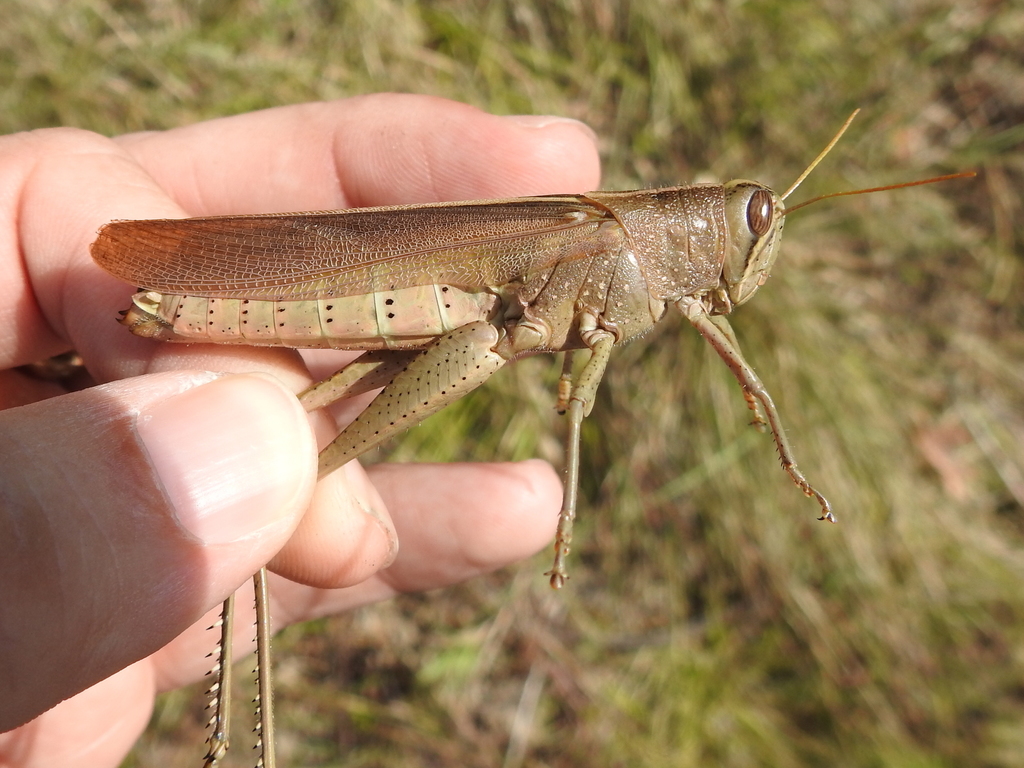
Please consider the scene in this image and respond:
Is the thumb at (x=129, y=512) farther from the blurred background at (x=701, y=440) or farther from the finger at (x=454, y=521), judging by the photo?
the blurred background at (x=701, y=440)

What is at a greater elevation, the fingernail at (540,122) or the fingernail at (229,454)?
the fingernail at (540,122)

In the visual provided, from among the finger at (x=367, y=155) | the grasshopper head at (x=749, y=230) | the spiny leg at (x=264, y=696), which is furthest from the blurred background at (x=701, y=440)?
the spiny leg at (x=264, y=696)

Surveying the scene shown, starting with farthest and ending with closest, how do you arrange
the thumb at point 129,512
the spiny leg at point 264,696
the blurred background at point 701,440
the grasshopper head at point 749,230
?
the blurred background at point 701,440, the grasshopper head at point 749,230, the spiny leg at point 264,696, the thumb at point 129,512

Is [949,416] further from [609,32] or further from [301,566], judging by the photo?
[301,566]

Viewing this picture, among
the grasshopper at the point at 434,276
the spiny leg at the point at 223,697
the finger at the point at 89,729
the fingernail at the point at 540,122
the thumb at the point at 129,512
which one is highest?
the fingernail at the point at 540,122

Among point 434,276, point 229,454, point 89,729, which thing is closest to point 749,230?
point 434,276

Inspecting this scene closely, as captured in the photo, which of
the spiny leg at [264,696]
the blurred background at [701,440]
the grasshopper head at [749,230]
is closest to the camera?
the spiny leg at [264,696]

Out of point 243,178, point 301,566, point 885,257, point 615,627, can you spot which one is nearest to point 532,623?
point 615,627
